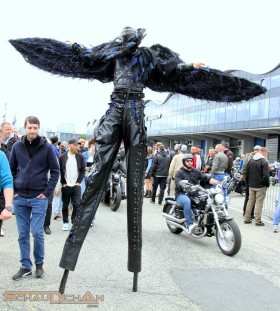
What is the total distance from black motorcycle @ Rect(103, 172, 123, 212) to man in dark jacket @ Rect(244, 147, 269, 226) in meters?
3.14

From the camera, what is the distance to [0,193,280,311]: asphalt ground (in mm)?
3314

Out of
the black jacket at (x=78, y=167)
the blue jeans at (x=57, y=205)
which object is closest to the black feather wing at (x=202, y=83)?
the black jacket at (x=78, y=167)

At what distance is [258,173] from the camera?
829 centimetres

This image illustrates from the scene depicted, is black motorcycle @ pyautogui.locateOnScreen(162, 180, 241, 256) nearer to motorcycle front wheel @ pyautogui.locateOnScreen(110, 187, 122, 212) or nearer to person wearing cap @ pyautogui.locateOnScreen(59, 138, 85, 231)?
person wearing cap @ pyautogui.locateOnScreen(59, 138, 85, 231)

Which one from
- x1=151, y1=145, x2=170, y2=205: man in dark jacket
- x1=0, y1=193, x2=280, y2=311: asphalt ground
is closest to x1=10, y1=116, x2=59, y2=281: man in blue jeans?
x1=0, y1=193, x2=280, y2=311: asphalt ground

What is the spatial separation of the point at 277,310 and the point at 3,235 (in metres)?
4.28

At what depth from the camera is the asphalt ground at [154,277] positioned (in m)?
3.31

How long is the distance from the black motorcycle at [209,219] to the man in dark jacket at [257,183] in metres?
2.38

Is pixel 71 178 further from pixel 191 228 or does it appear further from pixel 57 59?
pixel 57 59

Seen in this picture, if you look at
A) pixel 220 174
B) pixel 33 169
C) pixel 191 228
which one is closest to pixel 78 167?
pixel 191 228

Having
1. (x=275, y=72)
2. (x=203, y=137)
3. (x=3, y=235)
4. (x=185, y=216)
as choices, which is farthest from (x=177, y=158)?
(x=203, y=137)

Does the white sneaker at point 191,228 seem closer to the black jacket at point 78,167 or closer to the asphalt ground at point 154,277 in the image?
the asphalt ground at point 154,277

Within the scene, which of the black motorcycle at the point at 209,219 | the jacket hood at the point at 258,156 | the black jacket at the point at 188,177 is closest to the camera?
the black motorcycle at the point at 209,219

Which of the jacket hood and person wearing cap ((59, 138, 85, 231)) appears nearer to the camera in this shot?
person wearing cap ((59, 138, 85, 231))
